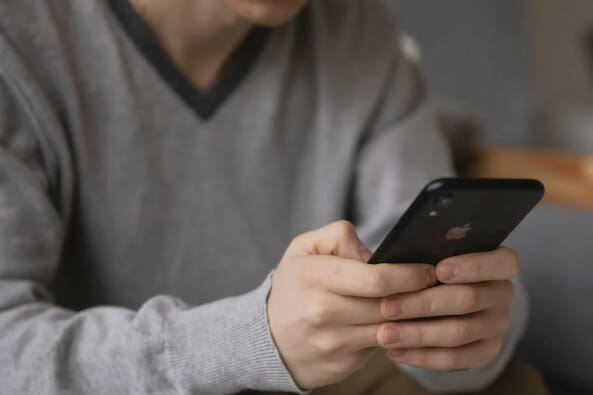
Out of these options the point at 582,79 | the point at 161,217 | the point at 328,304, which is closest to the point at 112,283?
the point at 161,217

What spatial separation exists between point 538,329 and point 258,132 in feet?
1.27

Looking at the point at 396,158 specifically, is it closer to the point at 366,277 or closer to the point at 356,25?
the point at 356,25

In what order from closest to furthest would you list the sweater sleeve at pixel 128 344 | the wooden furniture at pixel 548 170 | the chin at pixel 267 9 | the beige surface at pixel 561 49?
the sweater sleeve at pixel 128 344, the chin at pixel 267 9, the wooden furniture at pixel 548 170, the beige surface at pixel 561 49

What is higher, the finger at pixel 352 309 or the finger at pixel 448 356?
the finger at pixel 352 309

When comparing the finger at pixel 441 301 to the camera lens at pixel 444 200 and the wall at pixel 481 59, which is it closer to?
the camera lens at pixel 444 200

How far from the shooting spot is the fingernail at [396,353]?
1.55ft

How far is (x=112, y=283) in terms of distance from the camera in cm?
67

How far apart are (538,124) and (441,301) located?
3.83 feet

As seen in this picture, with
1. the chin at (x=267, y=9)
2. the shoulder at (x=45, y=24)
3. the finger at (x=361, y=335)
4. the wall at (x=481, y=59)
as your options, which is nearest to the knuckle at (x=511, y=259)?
the finger at (x=361, y=335)

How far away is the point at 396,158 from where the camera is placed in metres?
0.75

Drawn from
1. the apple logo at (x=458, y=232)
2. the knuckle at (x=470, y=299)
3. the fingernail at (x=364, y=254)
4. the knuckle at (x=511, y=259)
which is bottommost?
the knuckle at (x=470, y=299)

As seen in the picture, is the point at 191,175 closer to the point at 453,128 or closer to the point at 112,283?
the point at 112,283

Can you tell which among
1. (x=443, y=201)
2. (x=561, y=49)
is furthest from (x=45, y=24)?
(x=561, y=49)

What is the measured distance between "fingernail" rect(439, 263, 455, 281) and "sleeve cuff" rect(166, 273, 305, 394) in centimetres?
12
